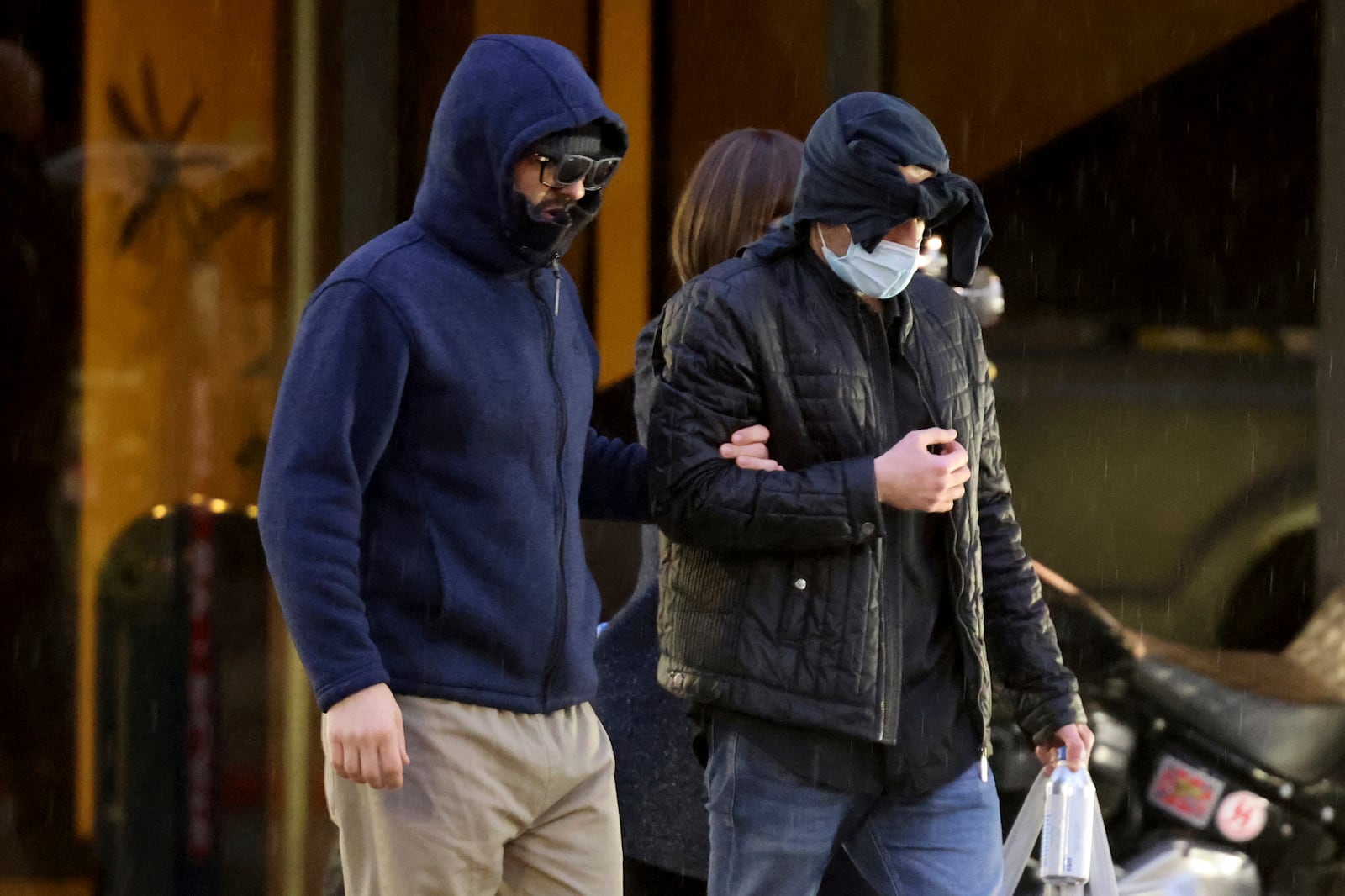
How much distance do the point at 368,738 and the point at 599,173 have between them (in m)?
0.80

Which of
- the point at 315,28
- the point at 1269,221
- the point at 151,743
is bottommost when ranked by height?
the point at 151,743

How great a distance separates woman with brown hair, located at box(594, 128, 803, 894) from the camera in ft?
10.5

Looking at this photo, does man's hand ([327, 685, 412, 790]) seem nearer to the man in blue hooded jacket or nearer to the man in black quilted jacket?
the man in blue hooded jacket

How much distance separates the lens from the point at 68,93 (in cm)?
459

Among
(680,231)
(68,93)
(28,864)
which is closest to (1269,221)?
(680,231)

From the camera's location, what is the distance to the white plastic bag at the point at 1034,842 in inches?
117

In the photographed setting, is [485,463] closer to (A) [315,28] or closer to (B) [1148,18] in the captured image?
(A) [315,28]

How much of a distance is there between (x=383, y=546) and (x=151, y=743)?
8.25 feet

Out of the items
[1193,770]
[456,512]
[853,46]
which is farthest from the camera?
[853,46]

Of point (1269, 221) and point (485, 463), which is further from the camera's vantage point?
point (1269, 221)

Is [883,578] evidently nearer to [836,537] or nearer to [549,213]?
[836,537]

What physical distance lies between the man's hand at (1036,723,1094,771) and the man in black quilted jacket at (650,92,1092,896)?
0.14 m

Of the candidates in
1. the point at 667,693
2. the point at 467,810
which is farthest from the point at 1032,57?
the point at 467,810

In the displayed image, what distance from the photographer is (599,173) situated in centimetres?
253
